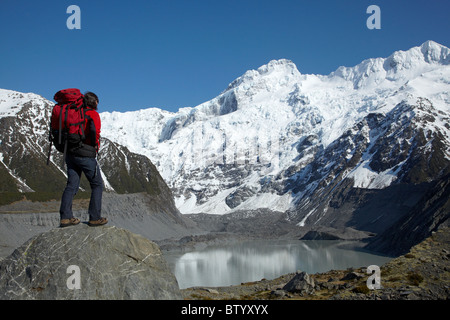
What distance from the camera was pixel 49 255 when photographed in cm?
968

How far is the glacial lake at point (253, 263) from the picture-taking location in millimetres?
73000

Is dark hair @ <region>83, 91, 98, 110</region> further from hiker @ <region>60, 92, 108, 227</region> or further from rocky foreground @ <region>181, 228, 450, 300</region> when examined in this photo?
rocky foreground @ <region>181, 228, 450, 300</region>

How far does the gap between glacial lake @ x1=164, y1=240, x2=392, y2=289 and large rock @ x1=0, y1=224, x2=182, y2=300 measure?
5277cm

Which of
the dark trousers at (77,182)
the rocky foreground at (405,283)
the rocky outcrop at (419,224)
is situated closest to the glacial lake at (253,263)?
the rocky outcrop at (419,224)

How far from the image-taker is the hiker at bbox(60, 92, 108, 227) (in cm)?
1031

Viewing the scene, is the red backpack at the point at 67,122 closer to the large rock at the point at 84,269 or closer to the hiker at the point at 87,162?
the hiker at the point at 87,162

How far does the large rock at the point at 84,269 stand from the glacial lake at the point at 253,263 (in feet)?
173

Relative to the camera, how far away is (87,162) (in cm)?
1052

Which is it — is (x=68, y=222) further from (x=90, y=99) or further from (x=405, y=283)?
(x=405, y=283)

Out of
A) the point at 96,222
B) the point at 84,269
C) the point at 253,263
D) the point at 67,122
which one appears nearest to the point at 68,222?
the point at 96,222

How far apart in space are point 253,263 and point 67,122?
89.8 meters

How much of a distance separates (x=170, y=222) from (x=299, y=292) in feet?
469
